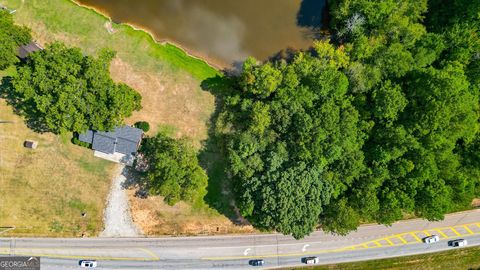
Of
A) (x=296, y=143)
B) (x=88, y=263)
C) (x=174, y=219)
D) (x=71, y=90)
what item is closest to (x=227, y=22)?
(x=296, y=143)

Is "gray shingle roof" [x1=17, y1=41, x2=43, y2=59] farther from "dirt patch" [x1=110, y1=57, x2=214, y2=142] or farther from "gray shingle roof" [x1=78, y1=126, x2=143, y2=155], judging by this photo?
"gray shingle roof" [x1=78, y1=126, x2=143, y2=155]

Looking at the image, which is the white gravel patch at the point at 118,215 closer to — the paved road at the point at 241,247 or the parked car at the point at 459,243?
the paved road at the point at 241,247

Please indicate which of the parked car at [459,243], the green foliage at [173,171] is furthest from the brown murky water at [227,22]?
the parked car at [459,243]

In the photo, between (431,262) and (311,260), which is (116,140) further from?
(431,262)

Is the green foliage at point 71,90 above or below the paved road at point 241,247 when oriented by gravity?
above

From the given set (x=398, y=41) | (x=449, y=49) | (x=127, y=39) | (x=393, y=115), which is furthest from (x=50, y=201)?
(x=449, y=49)

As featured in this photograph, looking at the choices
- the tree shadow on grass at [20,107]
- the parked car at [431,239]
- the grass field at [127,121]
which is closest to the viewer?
the tree shadow on grass at [20,107]
